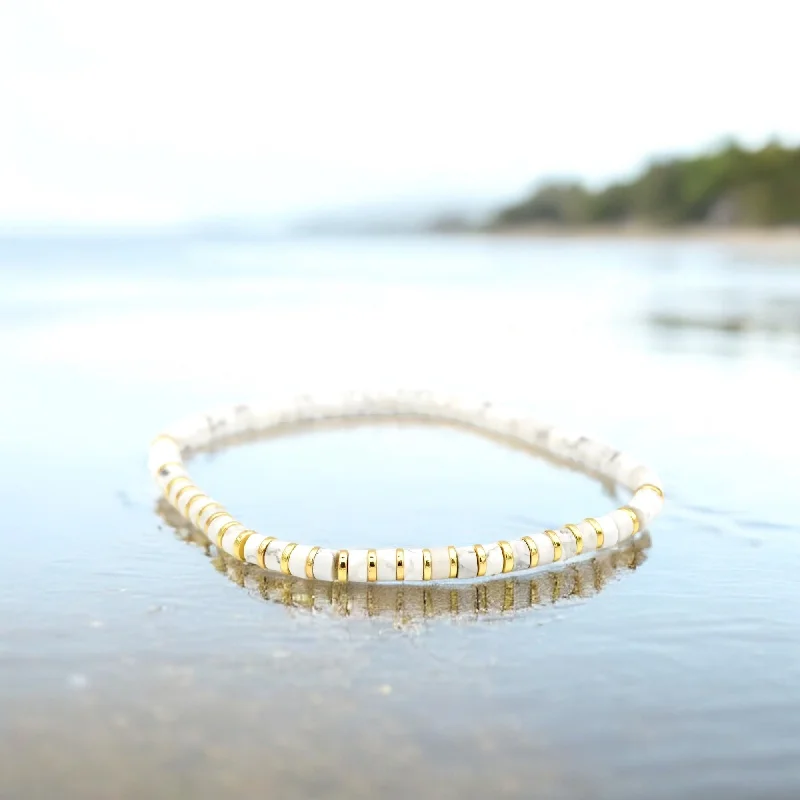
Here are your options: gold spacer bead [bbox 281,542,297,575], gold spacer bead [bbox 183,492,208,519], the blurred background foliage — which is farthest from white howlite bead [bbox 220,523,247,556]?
the blurred background foliage

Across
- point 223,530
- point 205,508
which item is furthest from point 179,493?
point 223,530

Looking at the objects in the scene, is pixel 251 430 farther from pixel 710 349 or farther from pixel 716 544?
pixel 710 349

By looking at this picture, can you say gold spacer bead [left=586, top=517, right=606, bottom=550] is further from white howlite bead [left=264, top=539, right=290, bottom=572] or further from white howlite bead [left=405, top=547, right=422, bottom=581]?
white howlite bead [left=264, top=539, right=290, bottom=572]

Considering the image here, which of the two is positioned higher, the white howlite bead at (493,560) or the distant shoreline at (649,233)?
the distant shoreline at (649,233)

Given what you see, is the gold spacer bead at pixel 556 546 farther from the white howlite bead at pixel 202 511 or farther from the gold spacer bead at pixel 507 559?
the white howlite bead at pixel 202 511

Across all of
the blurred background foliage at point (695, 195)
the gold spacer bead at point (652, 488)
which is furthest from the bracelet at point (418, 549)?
the blurred background foliage at point (695, 195)

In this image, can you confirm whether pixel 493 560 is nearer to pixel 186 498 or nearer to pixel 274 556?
pixel 274 556
